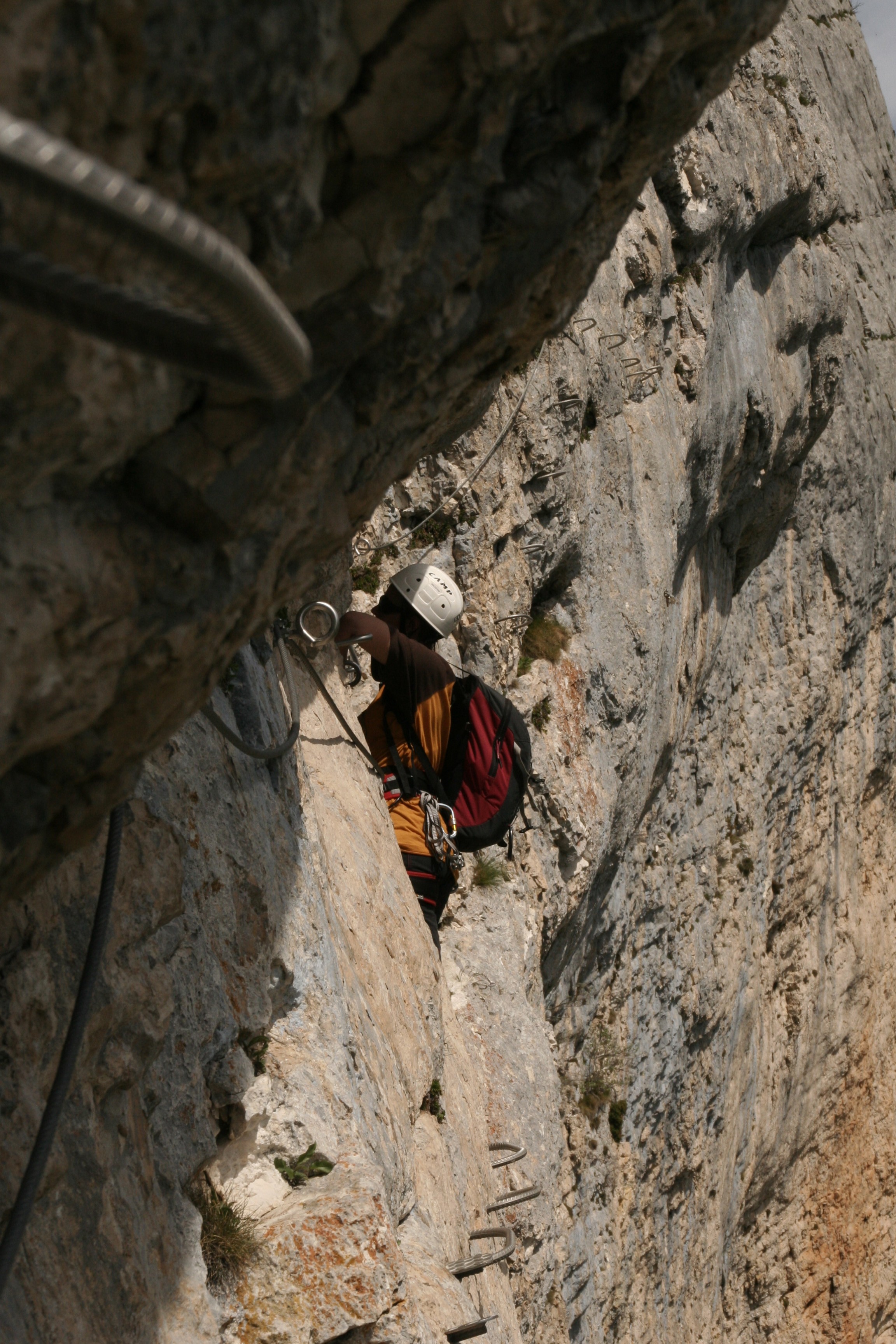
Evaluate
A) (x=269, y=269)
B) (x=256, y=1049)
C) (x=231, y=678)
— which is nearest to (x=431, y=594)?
(x=231, y=678)

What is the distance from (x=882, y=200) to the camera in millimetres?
15664

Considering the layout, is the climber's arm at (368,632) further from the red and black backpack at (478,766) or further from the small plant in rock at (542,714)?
the small plant in rock at (542,714)

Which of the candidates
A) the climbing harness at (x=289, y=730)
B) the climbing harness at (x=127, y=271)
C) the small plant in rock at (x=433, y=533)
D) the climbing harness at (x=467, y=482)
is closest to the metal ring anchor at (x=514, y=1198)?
the climbing harness at (x=289, y=730)

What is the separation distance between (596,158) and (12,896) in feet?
5.73

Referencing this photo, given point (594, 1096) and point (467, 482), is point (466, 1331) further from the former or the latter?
point (594, 1096)

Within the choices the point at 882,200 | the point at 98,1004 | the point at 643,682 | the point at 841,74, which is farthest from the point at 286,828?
the point at 882,200

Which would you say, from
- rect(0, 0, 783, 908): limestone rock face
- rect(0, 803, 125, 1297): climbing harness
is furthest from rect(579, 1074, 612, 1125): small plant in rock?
rect(0, 0, 783, 908): limestone rock face

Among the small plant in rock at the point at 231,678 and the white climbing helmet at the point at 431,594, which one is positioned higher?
the white climbing helmet at the point at 431,594

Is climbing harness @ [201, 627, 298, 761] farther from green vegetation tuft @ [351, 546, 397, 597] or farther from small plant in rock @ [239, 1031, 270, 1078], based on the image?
green vegetation tuft @ [351, 546, 397, 597]

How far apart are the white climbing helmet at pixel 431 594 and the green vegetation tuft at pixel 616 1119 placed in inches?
210

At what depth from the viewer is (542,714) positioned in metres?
7.95

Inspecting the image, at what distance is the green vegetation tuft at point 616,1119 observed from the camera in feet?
30.5

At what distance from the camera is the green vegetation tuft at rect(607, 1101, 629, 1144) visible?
929 centimetres

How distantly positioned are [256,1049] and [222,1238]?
0.61 m
